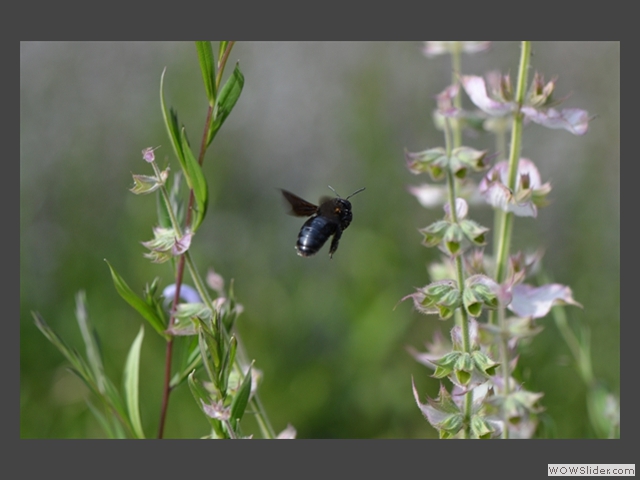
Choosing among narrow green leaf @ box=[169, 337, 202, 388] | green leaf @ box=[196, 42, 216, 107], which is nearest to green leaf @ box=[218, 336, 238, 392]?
narrow green leaf @ box=[169, 337, 202, 388]

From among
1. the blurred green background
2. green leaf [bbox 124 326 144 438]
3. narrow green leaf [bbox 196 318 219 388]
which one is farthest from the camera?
the blurred green background

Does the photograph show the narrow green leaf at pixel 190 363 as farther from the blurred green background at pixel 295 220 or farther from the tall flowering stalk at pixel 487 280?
the blurred green background at pixel 295 220

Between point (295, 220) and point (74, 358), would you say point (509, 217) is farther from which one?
point (295, 220)

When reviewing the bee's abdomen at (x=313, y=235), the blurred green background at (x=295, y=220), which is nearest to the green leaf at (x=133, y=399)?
the bee's abdomen at (x=313, y=235)

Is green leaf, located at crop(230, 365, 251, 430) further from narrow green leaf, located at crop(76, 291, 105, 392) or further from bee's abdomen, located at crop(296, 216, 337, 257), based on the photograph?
bee's abdomen, located at crop(296, 216, 337, 257)

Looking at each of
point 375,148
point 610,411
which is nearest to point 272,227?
point 375,148

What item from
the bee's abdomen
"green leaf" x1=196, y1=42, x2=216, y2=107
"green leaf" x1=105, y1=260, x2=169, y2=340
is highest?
"green leaf" x1=196, y1=42, x2=216, y2=107

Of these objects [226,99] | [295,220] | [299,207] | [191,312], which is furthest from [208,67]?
[295,220]

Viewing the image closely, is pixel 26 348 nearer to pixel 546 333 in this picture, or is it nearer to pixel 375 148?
pixel 375 148
